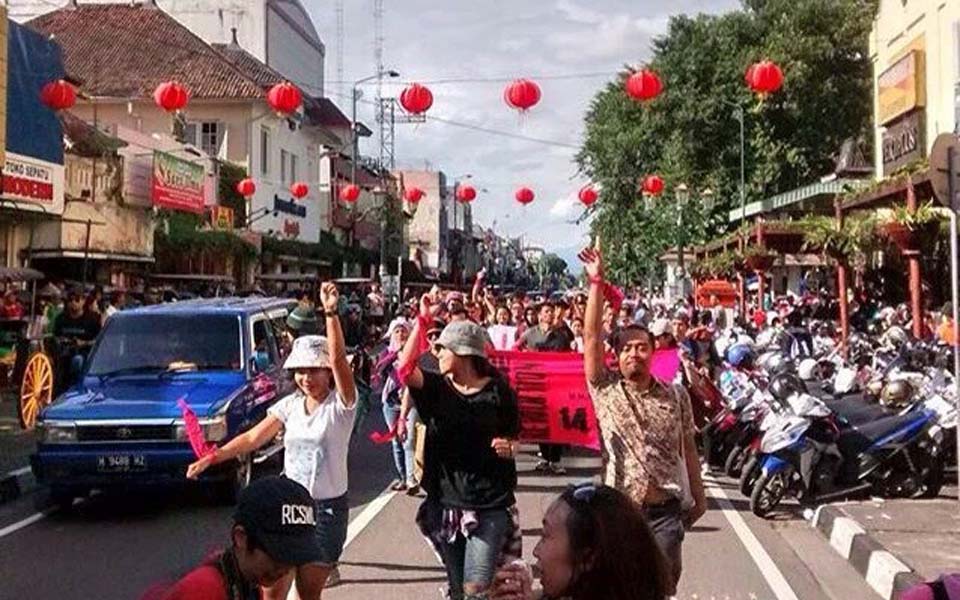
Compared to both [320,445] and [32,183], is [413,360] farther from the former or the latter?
[32,183]

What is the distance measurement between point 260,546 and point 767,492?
326 inches

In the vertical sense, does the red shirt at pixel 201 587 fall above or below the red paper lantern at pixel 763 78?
below

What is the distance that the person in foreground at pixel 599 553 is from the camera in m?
2.78

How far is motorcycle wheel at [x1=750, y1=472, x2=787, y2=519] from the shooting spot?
10891mm

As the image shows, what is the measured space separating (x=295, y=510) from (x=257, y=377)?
8.41 metres

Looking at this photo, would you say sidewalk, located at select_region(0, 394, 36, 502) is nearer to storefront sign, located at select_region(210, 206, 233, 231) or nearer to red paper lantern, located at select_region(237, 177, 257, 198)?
storefront sign, located at select_region(210, 206, 233, 231)

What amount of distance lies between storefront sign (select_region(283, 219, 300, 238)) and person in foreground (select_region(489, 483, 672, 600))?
150 feet

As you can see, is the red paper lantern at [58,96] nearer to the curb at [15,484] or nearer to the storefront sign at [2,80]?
the storefront sign at [2,80]

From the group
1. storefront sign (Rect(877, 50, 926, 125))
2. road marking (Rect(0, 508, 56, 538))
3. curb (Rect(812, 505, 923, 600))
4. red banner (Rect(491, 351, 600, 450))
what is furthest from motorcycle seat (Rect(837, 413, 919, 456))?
storefront sign (Rect(877, 50, 926, 125))

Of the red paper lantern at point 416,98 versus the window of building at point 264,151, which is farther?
the window of building at point 264,151

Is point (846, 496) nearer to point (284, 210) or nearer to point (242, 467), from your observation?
point (242, 467)

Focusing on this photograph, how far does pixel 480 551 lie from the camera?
5.56 metres

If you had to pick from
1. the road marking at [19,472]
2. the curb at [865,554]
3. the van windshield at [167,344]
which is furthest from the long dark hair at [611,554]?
the road marking at [19,472]

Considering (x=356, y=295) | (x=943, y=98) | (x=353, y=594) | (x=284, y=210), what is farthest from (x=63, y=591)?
(x=284, y=210)
